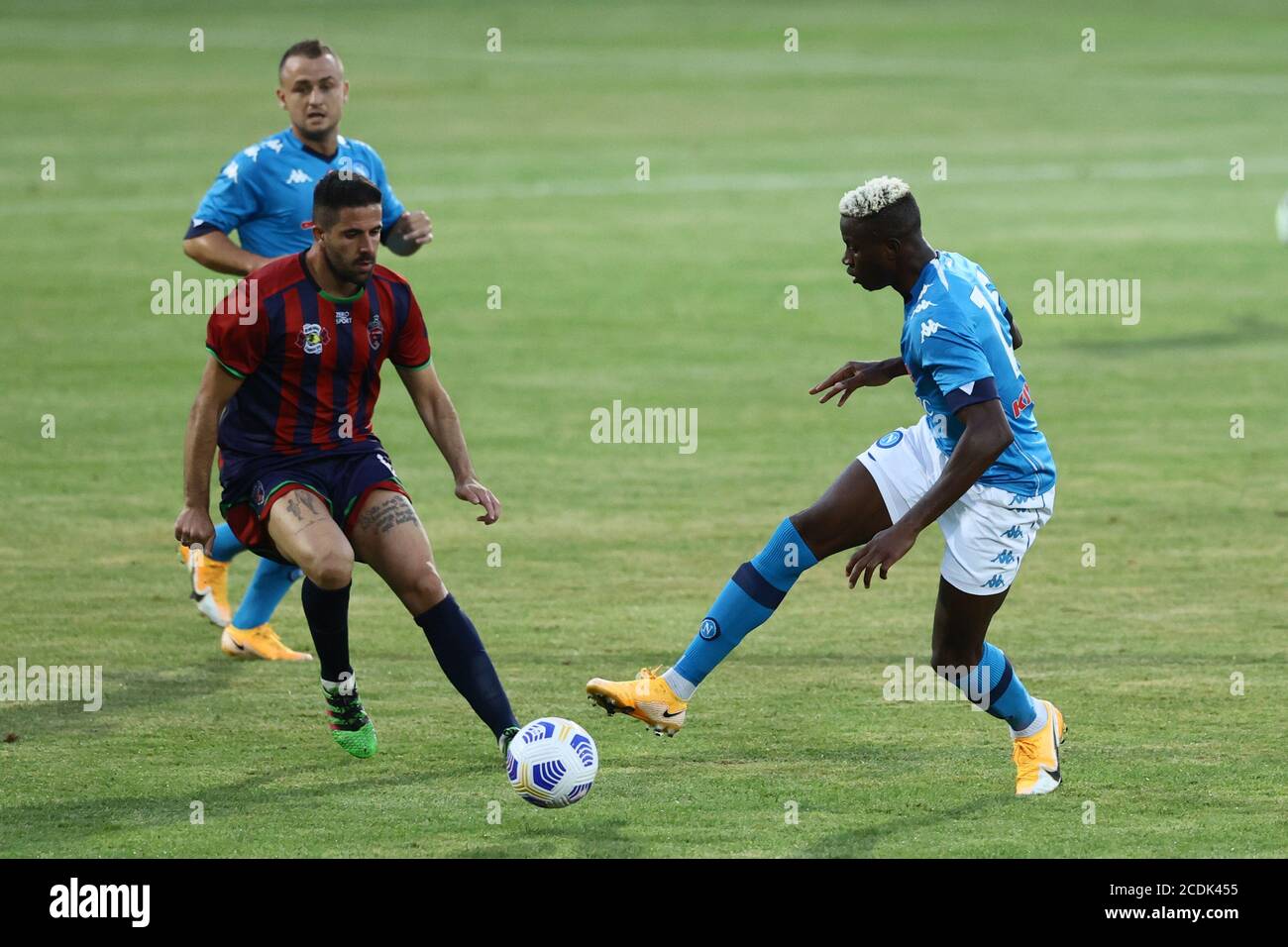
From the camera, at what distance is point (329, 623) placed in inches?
305

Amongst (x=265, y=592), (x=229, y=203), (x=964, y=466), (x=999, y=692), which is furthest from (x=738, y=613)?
(x=229, y=203)

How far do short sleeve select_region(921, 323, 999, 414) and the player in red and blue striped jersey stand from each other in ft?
5.65

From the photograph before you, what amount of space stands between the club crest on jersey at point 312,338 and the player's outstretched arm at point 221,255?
195 centimetres

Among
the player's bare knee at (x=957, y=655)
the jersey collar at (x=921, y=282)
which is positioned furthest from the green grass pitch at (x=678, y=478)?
the jersey collar at (x=921, y=282)

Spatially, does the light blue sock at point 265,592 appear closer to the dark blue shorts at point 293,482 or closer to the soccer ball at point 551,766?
the dark blue shorts at point 293,482

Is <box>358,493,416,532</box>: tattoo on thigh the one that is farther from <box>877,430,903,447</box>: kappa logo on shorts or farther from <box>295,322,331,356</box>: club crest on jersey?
<box>877,430,903,447</box>: kappa logo on shorts

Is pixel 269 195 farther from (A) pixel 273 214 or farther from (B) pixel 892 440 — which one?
(B) pixel 892 440

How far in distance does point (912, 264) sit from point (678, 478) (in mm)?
6722

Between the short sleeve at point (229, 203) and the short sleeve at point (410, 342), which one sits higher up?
the short sleeve at point (229, 203)

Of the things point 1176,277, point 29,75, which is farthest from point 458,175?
point 29,75

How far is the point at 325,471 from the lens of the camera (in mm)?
7723

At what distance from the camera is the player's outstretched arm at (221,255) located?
955 cm

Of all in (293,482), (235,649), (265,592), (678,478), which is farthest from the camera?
(678,478)

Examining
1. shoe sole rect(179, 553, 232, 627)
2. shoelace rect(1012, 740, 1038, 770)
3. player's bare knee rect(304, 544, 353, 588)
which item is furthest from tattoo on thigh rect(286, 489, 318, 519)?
shoelace rect(1012, 740, 1038, 770)
